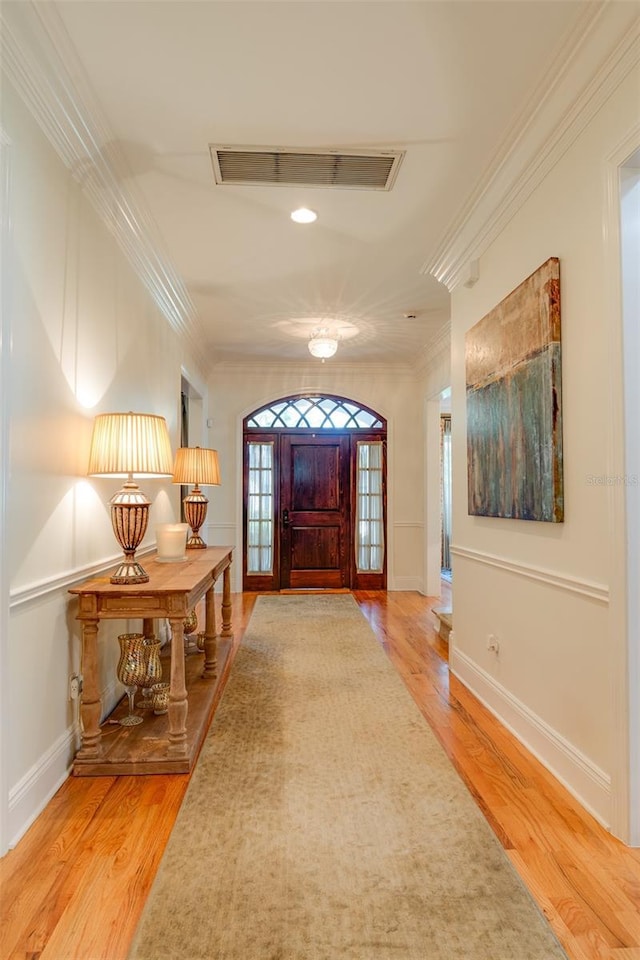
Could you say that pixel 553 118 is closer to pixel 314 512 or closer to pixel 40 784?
pixel 40 784

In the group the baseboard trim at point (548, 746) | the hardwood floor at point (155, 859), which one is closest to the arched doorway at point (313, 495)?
the baseboard trim at point (548, 746)

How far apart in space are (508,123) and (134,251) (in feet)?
6.86

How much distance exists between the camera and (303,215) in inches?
117

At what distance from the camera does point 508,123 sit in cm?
224

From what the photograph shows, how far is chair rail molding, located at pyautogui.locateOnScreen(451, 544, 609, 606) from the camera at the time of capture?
192cm

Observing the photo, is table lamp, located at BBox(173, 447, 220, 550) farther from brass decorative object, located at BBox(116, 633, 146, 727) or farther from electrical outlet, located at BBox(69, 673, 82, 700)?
electrical outlet, located at BBox(69, 673, 82, 700)

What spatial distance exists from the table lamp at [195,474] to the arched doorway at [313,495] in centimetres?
217

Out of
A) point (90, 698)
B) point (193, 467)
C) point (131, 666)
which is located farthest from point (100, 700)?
point (193, 467)

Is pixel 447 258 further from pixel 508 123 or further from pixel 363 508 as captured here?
pixel 363 508

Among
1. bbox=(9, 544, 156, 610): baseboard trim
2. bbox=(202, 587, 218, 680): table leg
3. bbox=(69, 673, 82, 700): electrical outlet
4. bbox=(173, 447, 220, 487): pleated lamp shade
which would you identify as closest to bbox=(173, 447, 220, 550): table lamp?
bbox=(173, 447, 220, 487): pleated lamp shade

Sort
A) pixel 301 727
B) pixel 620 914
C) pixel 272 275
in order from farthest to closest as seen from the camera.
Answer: pixel 272 275
pixel 301 727
pixel 620 914

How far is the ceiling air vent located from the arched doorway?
3.86 m

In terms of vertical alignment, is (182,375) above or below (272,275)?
below

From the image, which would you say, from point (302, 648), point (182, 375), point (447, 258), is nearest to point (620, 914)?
point (302, 648)
